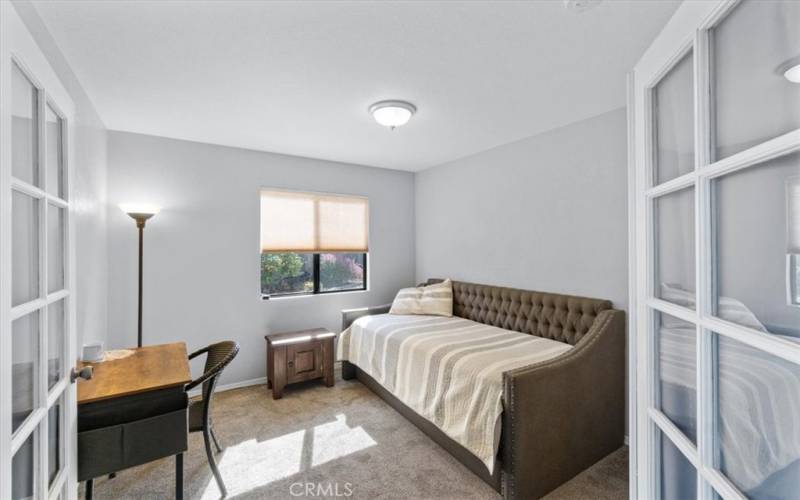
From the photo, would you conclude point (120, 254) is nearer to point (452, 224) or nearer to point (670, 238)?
point (452, 224)

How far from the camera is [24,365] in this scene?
38.4 inches

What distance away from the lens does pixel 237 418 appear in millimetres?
2908

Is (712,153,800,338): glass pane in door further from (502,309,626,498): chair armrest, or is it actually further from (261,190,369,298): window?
(261,190,369,298): window

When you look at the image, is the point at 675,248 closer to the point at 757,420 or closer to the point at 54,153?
the point at 757,420

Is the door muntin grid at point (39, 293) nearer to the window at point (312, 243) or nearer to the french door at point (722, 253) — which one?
the french door at point (722, 253)

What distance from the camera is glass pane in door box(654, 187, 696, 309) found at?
94 cm

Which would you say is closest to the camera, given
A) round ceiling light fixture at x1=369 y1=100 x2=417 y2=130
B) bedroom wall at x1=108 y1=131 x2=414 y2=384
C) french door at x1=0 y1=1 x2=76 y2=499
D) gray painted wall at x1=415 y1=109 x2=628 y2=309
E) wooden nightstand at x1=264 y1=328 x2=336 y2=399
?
french door at x1=0 y1=1 x2=76 y2=499

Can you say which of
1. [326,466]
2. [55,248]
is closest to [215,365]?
[326,466]

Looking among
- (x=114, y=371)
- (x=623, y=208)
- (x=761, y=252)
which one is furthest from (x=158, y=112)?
(x=623, y=208)

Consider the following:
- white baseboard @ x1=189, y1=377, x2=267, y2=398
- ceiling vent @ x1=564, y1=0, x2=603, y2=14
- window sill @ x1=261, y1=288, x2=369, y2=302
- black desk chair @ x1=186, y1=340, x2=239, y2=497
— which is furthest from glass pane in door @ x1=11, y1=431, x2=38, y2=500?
window sill @ x1=261, y1=288, x2=369, y2=302

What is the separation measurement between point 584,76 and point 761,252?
1.78 meters

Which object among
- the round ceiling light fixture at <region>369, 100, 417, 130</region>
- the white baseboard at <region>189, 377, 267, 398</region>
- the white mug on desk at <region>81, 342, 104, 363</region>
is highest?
the round ceiling light fixture at <region>369, 100, 417, 130</region>

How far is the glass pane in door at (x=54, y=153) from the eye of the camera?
113 centimetres

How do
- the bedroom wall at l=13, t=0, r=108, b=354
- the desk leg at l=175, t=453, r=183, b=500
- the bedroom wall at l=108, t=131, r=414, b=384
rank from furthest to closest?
the bedroom wall at l=108, t=131, r=414, b=384 → the bedroom wall at l=13, t=0, r=108, b=354 → the desk leg at l=175, t=453, r=183, b=500
